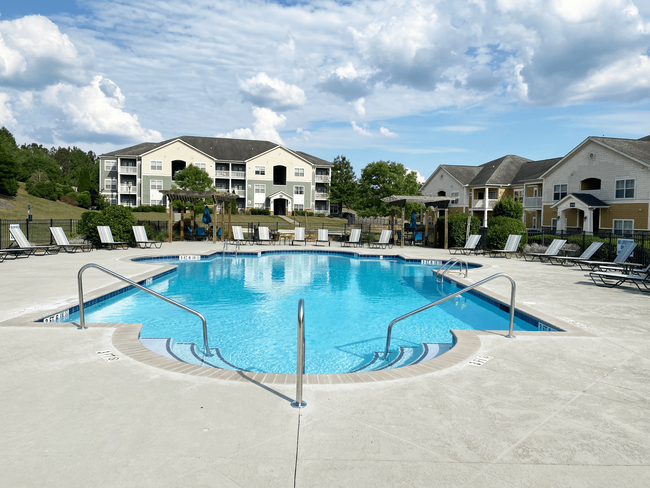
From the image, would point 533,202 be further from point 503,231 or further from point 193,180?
point 193,180

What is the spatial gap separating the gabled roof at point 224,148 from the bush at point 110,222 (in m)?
36.0

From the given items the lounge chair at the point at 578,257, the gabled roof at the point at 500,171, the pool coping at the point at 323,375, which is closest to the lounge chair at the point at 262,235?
the lounge chair at the point at 578,257

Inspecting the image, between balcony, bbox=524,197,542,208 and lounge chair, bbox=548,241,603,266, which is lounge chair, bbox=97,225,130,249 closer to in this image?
lounge chair, bbox=548,241,603,266

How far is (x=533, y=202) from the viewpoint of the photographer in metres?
42.0

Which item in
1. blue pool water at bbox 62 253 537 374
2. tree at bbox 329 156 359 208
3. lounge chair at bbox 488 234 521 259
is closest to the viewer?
blue pool water at bbox 62 253 537 374

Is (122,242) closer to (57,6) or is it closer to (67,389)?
(57,6)

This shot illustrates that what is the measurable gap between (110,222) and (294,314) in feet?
46.4

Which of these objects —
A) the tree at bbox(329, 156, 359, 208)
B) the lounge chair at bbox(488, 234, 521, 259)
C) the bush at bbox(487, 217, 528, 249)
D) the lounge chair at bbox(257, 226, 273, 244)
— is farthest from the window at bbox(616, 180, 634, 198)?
the tree at bbox(329, 156, 359, 208)

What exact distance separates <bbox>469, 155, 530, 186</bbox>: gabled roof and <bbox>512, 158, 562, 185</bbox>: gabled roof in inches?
26.5

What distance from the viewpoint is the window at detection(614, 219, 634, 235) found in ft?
103

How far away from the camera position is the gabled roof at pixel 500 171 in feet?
154

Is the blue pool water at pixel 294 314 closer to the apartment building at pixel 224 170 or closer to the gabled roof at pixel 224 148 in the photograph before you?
the apartment building at pixel 224 170

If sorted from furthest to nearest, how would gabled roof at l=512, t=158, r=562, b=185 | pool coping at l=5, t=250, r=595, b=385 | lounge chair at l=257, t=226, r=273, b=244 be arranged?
gabled roof at l=512, t=158, r=562, b=185 < lounge chair at l=257, t=226, r=273, b=244 < pool coping at l=5, t=250, r=595, b=385

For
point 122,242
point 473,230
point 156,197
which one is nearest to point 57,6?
point 122,242
